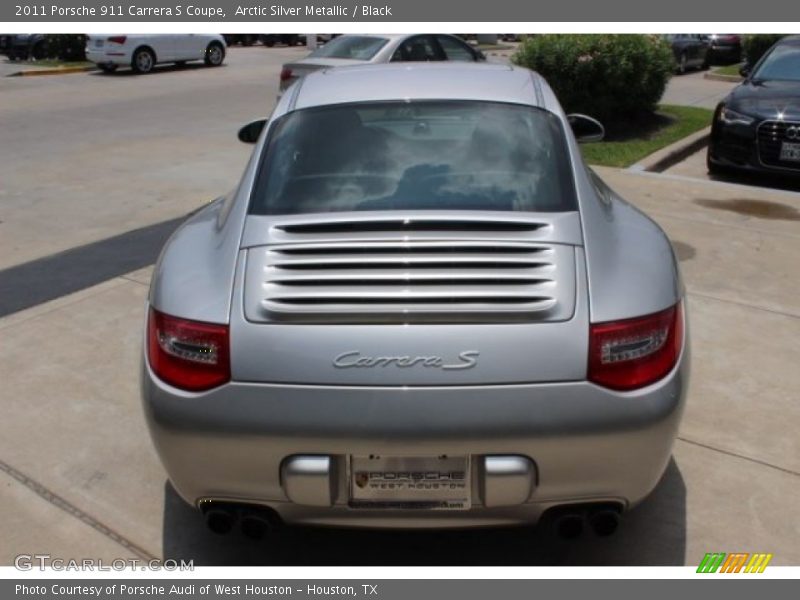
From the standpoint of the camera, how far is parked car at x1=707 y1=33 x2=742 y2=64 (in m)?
25.7

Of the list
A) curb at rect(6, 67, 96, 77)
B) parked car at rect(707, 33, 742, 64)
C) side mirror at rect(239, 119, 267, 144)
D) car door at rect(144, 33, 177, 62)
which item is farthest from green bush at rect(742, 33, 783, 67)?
side mirror at rect(239, 119, 267, 144)

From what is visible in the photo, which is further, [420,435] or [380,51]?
[380,51]

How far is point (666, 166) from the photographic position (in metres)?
10.0

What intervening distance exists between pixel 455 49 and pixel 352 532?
11038mm

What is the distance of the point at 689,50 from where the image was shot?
22.6 meters

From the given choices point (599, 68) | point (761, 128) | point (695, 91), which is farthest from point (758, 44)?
point (761, 128)

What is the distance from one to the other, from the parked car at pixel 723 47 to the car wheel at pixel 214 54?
1476 centimetres

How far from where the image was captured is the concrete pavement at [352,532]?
3.01 meters

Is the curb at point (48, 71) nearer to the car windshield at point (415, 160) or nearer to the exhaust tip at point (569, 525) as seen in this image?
the car windshield at point (415, 160)

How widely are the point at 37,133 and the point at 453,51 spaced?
248 inches

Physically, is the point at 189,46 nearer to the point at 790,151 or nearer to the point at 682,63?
the point at 682,63

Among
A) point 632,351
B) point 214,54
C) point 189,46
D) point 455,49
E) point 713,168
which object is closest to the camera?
point 632,351

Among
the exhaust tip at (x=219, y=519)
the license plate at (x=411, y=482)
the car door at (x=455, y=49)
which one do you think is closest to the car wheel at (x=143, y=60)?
the car door at (x=455, y=49)
